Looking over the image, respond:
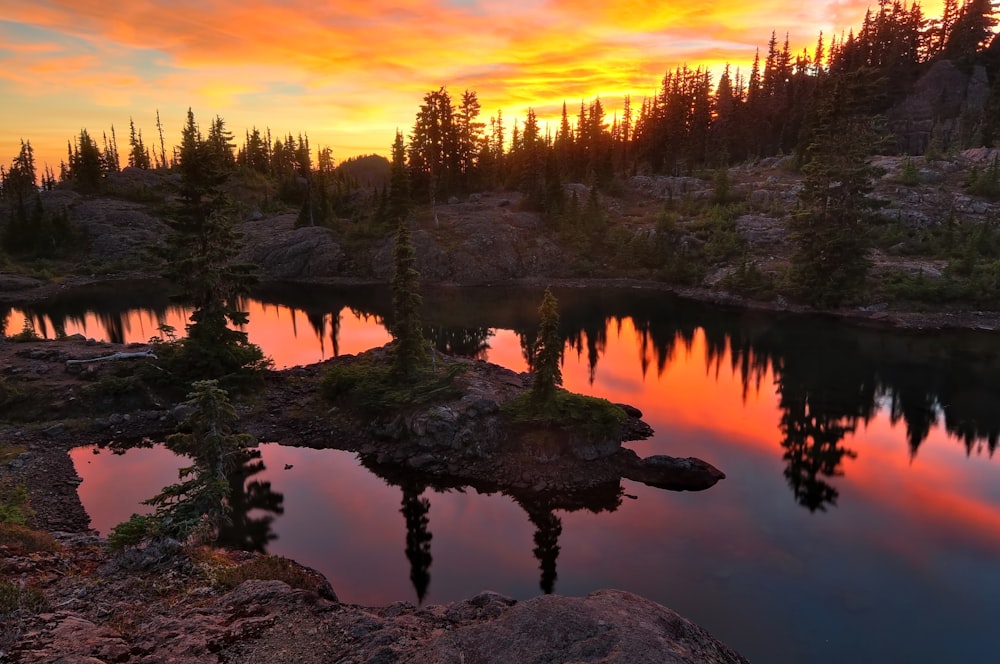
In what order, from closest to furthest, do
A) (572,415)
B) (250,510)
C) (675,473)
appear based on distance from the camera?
(250,510)
(675,473)
(572,415)

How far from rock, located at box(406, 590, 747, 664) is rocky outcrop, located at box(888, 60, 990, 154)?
129150 mm

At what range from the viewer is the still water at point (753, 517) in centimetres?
2131

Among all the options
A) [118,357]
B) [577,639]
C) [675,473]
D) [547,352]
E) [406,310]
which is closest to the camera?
[577,639]

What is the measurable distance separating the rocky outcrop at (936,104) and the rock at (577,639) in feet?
424

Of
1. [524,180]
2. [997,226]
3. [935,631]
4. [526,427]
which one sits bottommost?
[935,631]

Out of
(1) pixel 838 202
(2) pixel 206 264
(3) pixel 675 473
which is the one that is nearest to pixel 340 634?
(3) pixel 675 473

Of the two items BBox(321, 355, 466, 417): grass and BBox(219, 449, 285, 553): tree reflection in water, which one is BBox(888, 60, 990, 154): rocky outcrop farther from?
BBox(219, 449, 285, 553): tree reflection in water

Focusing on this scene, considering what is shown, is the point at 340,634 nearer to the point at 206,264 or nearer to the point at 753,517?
the point at 753,517

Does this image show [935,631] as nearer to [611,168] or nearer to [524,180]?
[524,180]

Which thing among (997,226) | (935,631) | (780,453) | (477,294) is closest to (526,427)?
(780,453)

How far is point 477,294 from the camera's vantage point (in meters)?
85.2

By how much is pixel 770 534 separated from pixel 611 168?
111 meters

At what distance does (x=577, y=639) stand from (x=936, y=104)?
145 metres

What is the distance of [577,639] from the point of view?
1414 cm
